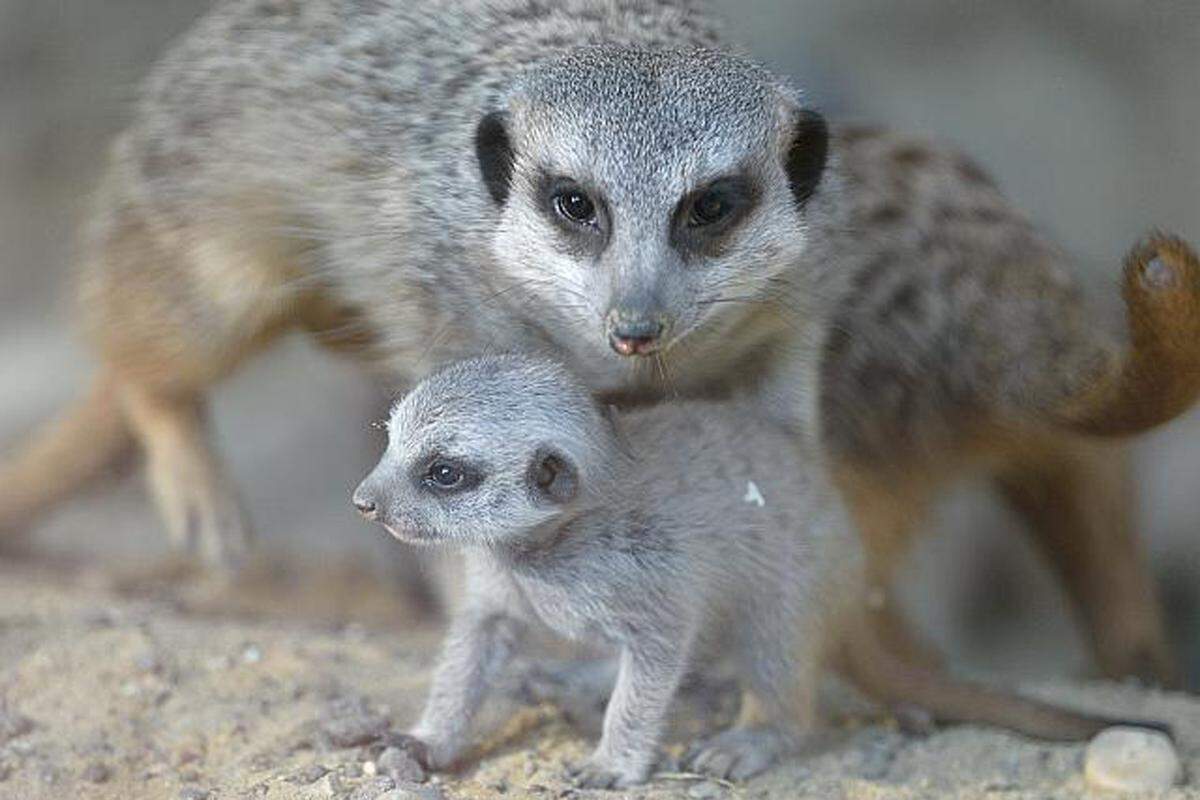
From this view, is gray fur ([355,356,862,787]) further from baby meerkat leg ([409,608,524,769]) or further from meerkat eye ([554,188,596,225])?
meerkat eye ([554,188,596,225])

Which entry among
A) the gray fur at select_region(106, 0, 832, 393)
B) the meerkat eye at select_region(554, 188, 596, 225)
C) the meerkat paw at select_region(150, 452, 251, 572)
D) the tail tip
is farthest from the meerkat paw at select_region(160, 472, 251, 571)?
the tail tip

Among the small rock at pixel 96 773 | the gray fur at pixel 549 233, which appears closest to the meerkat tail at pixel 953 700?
the gray fur at pixel 549 233

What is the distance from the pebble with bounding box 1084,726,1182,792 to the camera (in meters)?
2.72

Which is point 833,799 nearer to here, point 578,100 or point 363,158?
point 578,100

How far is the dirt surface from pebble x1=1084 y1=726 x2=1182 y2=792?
0.03 metres

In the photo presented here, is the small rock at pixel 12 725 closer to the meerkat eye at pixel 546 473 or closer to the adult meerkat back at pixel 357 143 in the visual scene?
the adult meerkat back at pixel 357 143

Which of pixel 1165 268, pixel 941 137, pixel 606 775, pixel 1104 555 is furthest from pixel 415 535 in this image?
pixel 941 137

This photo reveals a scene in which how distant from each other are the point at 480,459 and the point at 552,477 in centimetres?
11

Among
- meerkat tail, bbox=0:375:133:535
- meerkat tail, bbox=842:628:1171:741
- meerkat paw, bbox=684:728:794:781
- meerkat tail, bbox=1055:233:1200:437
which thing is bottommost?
meerkat tail, bbox=0:375:133:535

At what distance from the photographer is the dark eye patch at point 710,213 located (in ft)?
8.04

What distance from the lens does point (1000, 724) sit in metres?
3.07

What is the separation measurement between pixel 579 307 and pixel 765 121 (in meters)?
0.37

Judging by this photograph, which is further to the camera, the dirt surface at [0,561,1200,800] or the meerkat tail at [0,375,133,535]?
the meerkat tail at [0,375,133,535]

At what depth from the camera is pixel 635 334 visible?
2242 mm
